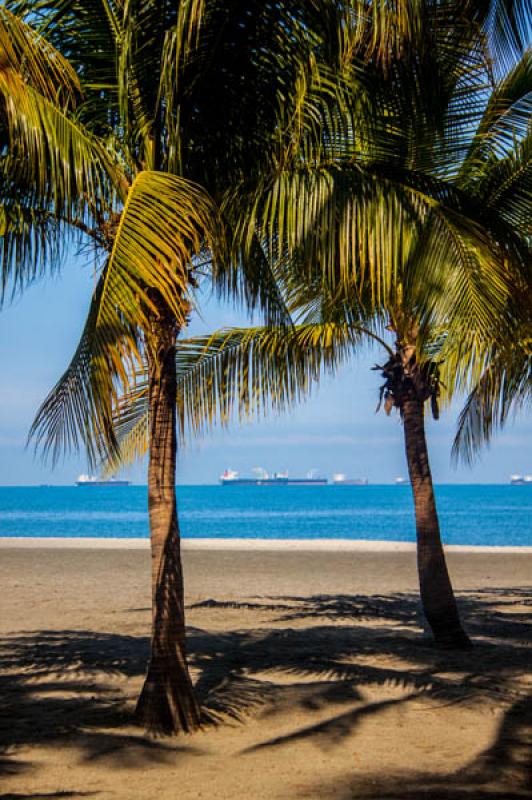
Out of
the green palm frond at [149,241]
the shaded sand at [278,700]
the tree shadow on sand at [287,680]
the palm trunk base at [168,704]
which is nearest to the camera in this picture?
the green palm frond at [149,241]

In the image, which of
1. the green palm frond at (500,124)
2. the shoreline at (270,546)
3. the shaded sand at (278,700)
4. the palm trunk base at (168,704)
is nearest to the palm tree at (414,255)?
the green palm frond at (500,124)

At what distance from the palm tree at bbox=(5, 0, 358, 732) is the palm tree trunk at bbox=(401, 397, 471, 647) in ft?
12.2

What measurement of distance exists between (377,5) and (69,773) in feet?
17.3

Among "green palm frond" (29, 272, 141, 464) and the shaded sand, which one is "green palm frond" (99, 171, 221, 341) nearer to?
"green palm frond" (29, 272, 141, 464)

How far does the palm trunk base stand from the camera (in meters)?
6.34

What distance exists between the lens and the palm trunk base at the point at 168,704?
634cm

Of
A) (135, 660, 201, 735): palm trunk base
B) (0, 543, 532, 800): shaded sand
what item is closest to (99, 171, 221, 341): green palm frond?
(135, 660, 201, 735): palm trunk base

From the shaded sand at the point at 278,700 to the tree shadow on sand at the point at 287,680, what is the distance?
2cm

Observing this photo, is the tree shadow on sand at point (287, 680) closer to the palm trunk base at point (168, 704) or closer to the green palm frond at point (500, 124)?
the palm trunk base at point (168, 704)

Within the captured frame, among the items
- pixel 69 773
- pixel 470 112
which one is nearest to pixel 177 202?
pixel 470 112

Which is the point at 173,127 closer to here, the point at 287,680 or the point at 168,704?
the point at 168,704

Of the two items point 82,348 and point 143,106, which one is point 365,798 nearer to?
point 82,348

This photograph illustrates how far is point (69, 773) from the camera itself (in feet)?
18.0

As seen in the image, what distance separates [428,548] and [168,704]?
4263 millimetres
